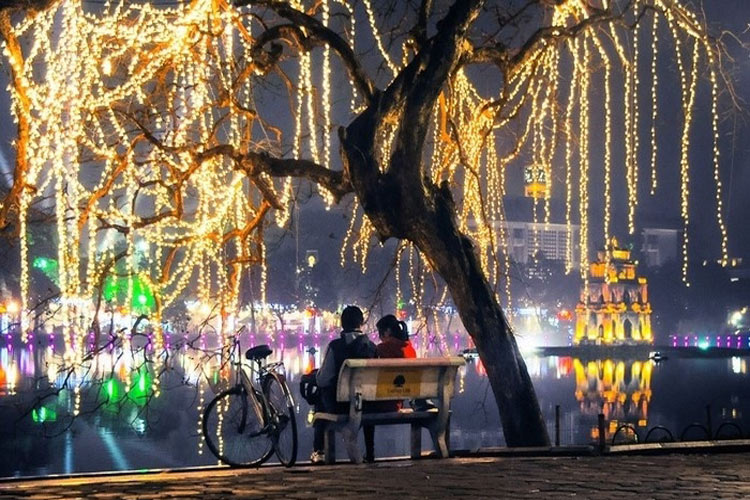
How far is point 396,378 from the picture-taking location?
34.4 ft

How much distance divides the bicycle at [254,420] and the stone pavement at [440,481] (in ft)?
2.44

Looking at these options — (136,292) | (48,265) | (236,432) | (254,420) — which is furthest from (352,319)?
(48,265)

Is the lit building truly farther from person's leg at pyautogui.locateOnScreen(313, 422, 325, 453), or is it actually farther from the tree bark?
person's leg at pyautogui.locateOnScreen(313, 422, 325, 453)

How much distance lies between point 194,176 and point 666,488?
27.6ft

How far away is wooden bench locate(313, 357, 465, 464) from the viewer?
33.5 ft

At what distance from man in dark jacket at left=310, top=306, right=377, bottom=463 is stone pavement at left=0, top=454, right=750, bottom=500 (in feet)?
2.94

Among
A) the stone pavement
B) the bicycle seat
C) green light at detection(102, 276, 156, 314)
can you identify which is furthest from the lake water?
the stone pavement

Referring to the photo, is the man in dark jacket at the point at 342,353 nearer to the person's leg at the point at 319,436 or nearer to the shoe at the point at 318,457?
the person's leg at the point at 319,436

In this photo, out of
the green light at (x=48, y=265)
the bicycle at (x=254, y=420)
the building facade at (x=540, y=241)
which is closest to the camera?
the bicycle at (x=254, y=420)

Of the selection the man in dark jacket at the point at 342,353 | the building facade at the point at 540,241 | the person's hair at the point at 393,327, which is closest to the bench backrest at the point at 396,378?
the man in dark jacket at the point at 342,353

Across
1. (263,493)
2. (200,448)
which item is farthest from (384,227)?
(200,448)

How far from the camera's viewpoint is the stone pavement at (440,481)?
7566mm

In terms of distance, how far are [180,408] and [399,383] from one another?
3257cm

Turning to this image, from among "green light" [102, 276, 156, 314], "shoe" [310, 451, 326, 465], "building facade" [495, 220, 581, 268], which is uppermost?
A: "building facade" [495, 220, 581, 268]
